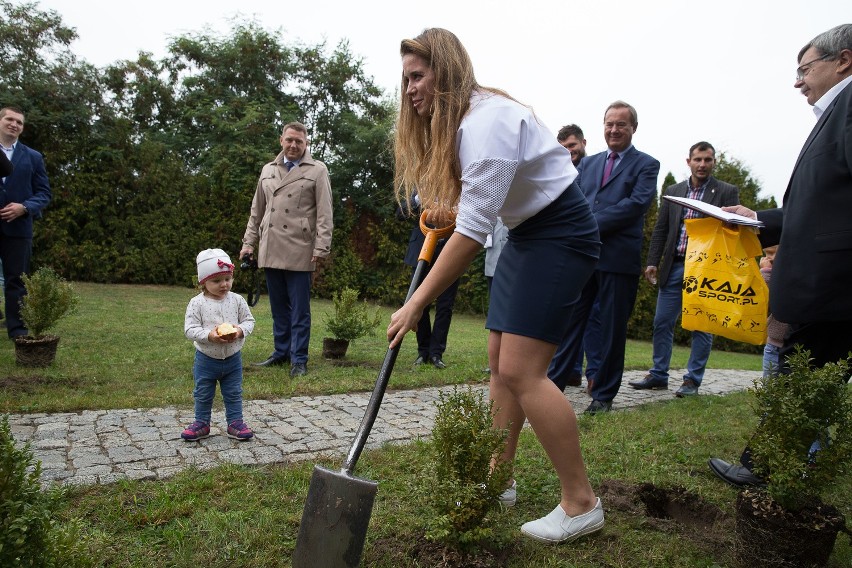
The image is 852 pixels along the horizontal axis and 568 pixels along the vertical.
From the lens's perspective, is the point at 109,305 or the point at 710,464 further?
the point at 109,305

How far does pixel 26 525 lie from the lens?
1.66m

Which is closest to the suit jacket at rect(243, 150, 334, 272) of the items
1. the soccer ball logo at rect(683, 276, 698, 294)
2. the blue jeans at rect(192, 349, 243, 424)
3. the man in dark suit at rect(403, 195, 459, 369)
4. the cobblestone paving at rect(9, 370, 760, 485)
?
the man in dark suit at rect(403, 195, 459, 369)

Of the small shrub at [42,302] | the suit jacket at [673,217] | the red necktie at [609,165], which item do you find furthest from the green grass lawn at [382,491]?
the red necktie at [609,165]

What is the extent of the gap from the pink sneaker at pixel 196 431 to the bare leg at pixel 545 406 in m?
2.11

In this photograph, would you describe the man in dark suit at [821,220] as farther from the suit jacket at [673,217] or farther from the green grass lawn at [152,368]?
the green grass lawn at [152,368]

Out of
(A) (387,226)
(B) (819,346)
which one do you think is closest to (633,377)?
(B) (819,346)

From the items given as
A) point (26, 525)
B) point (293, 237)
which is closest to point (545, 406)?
point (26, 525)

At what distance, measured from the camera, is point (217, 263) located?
154 inches

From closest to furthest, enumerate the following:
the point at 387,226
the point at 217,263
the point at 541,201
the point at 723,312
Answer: the point at 541,201
the point at 217,263
the point at 723,312
the point at 387,226

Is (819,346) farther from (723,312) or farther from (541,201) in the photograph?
(541,201)

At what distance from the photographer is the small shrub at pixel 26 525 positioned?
64.8 inches

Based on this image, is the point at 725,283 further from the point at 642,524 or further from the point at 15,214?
the point at 15,214

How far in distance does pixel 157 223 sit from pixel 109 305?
4.32m

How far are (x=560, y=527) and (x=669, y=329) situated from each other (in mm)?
4225
